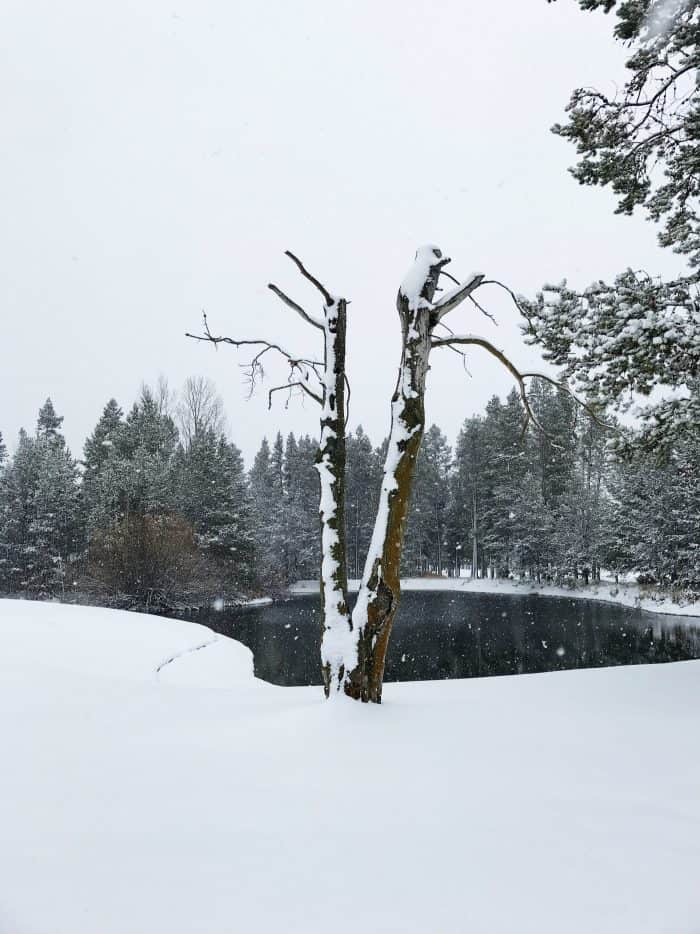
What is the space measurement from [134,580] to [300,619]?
9117 mm

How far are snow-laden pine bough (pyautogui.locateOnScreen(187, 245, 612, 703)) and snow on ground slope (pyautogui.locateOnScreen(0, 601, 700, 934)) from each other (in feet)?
1.89

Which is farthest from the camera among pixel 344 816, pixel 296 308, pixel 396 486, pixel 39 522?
pixel 39 522

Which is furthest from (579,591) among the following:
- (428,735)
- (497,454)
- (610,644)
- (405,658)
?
(428,735)

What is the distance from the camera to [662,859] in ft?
8.59

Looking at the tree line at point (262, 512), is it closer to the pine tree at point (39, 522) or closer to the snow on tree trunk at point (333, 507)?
the pine tree at point (39, 522)

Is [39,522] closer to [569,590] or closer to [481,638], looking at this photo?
[481,638]

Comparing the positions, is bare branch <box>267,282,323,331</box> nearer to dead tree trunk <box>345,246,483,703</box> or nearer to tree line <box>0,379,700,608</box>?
dead tree trunk <box>345,246,483,703</box>

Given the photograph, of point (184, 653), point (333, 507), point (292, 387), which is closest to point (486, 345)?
point (333, 507)

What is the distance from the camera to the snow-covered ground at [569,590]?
1148 inches

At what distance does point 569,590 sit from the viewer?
39.2 m

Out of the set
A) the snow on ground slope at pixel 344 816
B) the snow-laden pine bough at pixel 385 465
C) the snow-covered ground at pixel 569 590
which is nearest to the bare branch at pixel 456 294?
the snow-laden pine bough at pixel 385 465

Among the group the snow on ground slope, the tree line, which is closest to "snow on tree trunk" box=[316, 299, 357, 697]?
the snow on ground slope

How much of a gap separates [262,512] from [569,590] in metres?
27.7

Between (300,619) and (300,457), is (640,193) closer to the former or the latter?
(300,619)
